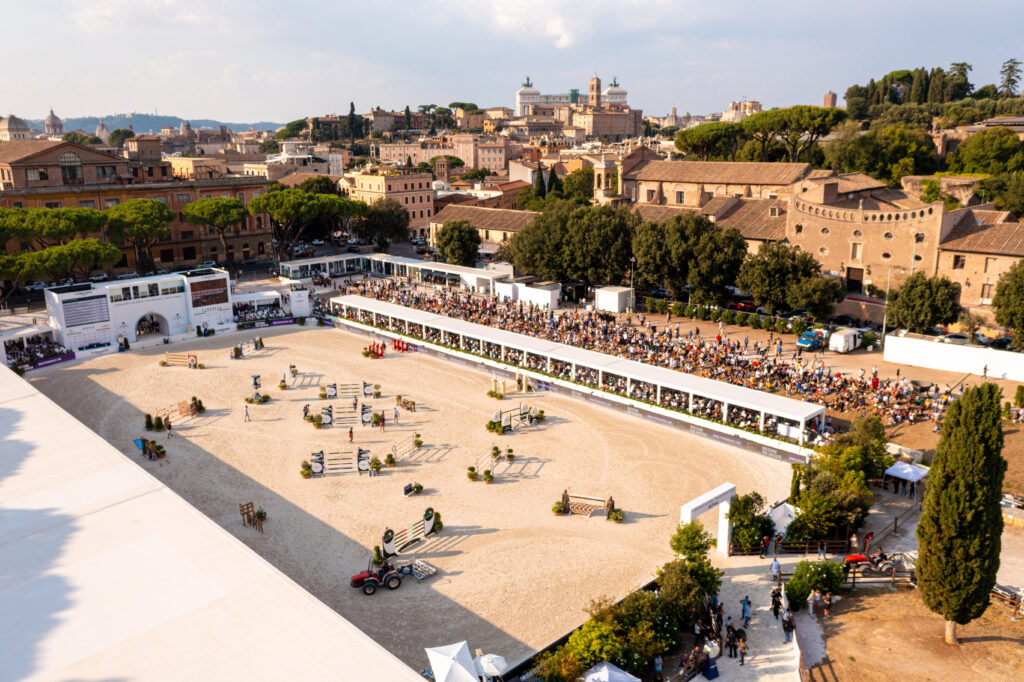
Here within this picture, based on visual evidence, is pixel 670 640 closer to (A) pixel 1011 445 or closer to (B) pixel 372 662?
(B) pixel 372 662

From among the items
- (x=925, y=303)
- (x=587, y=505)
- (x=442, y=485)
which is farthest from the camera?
(x=925, y=303)

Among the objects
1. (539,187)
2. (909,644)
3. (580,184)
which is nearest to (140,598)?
(909,644)

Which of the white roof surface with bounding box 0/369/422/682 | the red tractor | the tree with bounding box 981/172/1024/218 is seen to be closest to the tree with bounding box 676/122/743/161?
the tree with bounding box 981/172/1024/218

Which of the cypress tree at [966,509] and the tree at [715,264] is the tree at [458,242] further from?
the cypress tree at [966,509]

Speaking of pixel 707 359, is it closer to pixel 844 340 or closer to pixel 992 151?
pixel 844 340

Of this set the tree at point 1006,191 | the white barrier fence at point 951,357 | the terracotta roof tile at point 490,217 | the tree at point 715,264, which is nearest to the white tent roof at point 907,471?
the white barrier fence at point 951,357

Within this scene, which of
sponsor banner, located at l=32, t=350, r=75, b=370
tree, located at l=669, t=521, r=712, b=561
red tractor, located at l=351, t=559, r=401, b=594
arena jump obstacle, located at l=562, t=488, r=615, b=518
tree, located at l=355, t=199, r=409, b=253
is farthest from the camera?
tree, located at l=355, t=199, r=409, b=253

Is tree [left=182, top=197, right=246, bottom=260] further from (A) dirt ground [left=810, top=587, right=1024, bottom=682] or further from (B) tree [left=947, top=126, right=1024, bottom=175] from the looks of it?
(B) tree [left=947, top=126, right=1024, bottom=175]
